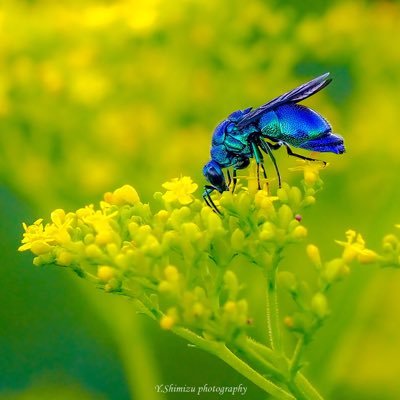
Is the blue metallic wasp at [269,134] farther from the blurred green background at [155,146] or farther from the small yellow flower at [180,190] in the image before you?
the blurred green background at [155,146]

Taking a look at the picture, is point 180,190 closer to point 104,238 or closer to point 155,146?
point 104,238

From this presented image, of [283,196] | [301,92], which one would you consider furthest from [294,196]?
[301,92]

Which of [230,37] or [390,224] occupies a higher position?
[230,37]

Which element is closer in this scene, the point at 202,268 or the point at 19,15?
the point at 202,268

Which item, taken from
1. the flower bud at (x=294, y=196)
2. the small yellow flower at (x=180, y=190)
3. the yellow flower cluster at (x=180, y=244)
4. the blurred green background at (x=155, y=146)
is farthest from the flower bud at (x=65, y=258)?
the blurred green background at (x=155, y=146)

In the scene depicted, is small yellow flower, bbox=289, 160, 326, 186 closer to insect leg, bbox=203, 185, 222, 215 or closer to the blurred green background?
insect leg, bbox=203, 185, 222, 215

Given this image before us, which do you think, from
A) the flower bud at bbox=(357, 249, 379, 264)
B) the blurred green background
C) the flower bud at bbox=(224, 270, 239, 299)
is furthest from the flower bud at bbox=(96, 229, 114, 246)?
the blurred green background

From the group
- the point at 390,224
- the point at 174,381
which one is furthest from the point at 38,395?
the point at 390,224

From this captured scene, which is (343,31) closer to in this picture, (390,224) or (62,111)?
(390,224)
